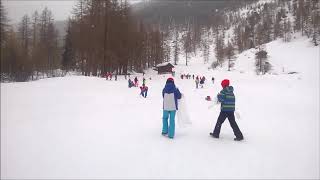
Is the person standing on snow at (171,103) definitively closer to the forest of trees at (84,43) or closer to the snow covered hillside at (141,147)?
the snow covered hillside at (141,147)

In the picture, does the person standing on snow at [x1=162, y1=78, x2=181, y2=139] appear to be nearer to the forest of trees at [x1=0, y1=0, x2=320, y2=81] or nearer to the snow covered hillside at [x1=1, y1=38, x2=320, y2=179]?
the snow covered hillside at [x1=1, y1=38, x2=320, y2=179]

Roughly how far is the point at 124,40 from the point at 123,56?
286cm

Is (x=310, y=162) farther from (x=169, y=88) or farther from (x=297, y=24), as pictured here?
(x=297, y=24)

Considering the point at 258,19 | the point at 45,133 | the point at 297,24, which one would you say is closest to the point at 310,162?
the point at 45,133

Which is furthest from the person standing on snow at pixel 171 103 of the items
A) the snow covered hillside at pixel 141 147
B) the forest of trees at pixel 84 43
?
the forest of trees at pixel 84 43

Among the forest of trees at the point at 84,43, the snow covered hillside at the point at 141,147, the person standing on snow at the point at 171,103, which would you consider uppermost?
the forest of trees at the point at 84,43

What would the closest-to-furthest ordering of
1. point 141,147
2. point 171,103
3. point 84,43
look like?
point 141,147, point 171,103, point 84,43

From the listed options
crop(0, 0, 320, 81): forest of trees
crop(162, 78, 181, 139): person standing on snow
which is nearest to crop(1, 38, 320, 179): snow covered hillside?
crop(162, 78, 181, 139): person standing on snow

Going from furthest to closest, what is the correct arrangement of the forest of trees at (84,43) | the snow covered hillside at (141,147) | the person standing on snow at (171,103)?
the forest of trees at (84,43), the person standing on snow at (171,103), the snow covered hillside at (141,147)

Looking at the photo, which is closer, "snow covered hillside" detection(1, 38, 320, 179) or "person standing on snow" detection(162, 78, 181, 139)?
"snow covered hillside" detection(1, 38, 320, 179)

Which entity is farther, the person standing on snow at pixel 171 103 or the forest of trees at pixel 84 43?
the forest of trees at pixel 84 43

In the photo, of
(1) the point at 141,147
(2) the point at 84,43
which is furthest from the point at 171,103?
(2) the point at 84,43

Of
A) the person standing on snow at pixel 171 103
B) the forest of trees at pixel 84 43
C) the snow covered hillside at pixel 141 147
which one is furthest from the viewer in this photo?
the forest of trees at pixel 84 43

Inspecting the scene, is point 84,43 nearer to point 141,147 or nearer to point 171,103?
point 171,103
